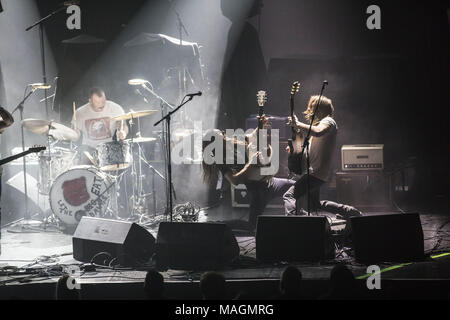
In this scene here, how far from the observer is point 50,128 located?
7410 millimetres

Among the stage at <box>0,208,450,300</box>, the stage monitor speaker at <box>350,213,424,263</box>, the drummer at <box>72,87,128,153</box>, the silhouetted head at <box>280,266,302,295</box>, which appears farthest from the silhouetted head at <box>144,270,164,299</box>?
the drummer at <box>72,87,128,153</box>

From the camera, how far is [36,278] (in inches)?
195

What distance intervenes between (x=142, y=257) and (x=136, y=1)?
20.0 feet

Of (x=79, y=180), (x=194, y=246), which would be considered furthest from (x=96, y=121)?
(x=194, y=246)

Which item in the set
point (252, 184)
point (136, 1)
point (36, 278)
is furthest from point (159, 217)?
point (136, 1)

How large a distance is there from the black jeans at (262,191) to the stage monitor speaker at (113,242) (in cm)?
182

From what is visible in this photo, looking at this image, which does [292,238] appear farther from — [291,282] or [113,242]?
[113,242]

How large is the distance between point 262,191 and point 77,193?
2.70 metres

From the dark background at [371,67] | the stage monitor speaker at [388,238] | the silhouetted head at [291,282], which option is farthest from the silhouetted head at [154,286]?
the dark background at [371,67]

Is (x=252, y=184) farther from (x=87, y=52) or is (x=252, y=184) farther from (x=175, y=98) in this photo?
(x=87, y=52)

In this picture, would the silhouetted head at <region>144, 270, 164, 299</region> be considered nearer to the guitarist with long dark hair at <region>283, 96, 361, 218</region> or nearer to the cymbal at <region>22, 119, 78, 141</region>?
the guitarist with long dark hair at <region>283, 96, 361, 218</region>

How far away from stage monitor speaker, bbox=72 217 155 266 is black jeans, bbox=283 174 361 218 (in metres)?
1.88

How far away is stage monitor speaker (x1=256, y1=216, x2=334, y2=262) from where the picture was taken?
505cm

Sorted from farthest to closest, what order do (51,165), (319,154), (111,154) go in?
(51,165) → (111,154) → (319,154)
